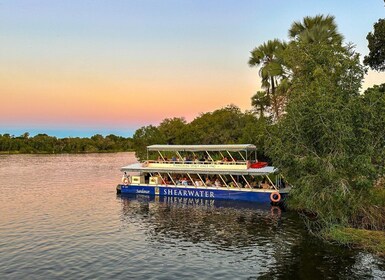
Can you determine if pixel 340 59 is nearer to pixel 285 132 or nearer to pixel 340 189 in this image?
pixel 285 132

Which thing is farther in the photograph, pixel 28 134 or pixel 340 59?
pixel 28 134

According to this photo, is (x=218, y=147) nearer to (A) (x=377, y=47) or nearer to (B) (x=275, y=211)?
(B) (x=275, y=211)

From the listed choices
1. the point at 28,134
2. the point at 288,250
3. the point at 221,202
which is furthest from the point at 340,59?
the point at 28,134

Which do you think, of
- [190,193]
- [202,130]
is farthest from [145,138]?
[190,193]

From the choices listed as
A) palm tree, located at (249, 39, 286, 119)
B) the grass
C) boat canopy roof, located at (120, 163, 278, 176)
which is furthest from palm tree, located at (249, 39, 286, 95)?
the grass

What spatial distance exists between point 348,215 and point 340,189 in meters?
4.81

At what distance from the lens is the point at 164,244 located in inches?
1047

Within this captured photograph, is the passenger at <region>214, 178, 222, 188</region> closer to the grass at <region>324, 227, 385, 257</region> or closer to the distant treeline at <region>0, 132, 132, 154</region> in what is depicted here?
the grass at <region>324, 227, 385, 257</region>

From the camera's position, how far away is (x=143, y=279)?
2027 centimetres

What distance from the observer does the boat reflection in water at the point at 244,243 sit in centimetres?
2128

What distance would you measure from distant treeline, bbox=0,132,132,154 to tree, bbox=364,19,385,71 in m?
153

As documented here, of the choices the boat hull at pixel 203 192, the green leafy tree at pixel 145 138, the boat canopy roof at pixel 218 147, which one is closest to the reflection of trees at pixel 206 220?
the boat hull at pixel 203 192

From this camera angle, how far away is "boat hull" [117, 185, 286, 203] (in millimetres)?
41062

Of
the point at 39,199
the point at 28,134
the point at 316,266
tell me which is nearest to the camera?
the point at 316,266
